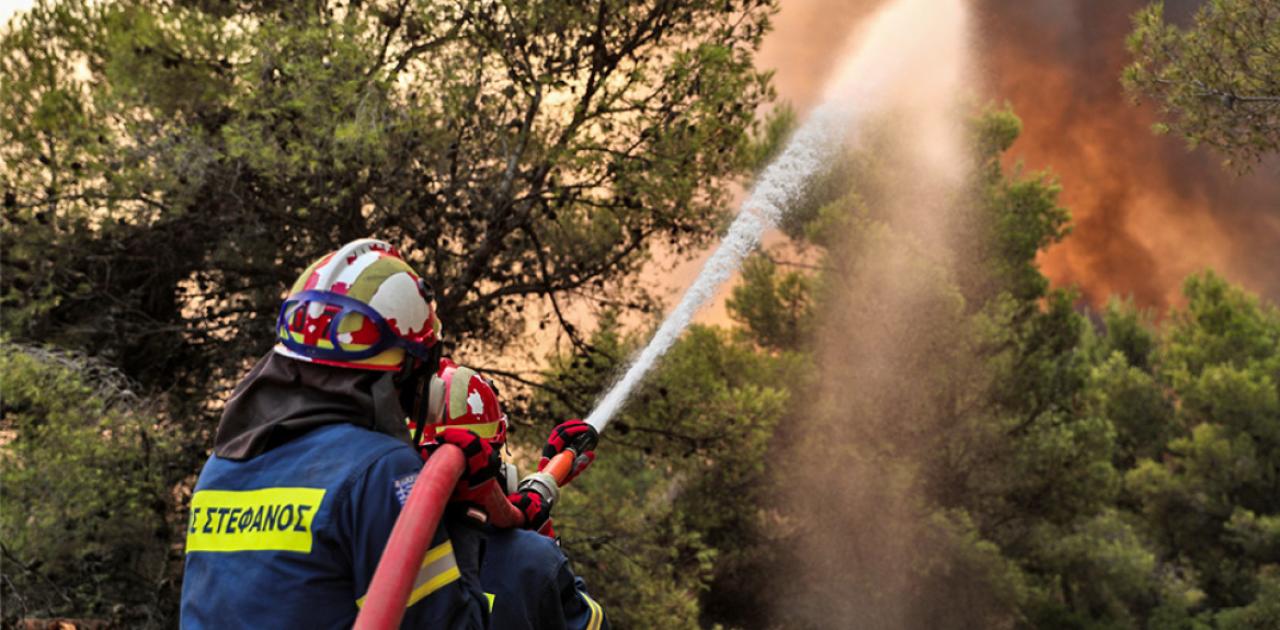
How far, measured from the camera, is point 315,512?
215cm

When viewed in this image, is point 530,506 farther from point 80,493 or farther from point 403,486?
point 80,493

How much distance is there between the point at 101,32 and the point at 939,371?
54.3ft

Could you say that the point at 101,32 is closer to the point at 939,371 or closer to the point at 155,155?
the point at 155,155

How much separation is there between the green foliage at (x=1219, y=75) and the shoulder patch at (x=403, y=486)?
694 centimetres

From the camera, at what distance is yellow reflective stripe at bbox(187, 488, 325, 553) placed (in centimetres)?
216

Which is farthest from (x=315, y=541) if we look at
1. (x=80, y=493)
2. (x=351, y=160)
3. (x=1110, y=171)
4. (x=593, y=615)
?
(x=1110, y=171)

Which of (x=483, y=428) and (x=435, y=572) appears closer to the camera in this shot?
(x=435, y=572)

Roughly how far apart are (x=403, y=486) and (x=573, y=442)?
1381 mm

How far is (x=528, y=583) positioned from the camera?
324 cm

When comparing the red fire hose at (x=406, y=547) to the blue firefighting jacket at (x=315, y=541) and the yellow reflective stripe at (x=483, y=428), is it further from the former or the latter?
the yellow reflective stripe at (x=483, y=428)

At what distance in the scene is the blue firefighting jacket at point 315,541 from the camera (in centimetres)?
214

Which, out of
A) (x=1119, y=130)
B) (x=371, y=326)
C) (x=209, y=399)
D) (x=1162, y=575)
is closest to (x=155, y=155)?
(x=209, y=399)

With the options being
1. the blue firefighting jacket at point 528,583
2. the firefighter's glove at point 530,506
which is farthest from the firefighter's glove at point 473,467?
the blue firefighting jacket at point 528,583

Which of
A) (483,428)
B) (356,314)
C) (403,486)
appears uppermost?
(356,314)
